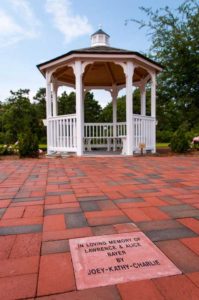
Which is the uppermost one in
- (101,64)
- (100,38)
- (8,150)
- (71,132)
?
(100,38)

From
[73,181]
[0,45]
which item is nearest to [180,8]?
[0,45]

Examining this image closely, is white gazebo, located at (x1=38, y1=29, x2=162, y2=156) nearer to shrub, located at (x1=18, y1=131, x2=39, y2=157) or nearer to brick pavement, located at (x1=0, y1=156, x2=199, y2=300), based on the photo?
shrub, located at (x1=18, y1=131, x2=39, y2=157)

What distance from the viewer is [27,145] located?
24.8 feet

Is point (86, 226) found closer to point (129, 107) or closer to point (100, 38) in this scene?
point (129, 107)

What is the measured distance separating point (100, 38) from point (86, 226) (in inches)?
354

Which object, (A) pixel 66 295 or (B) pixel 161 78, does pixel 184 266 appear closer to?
(A) pixel 66 295

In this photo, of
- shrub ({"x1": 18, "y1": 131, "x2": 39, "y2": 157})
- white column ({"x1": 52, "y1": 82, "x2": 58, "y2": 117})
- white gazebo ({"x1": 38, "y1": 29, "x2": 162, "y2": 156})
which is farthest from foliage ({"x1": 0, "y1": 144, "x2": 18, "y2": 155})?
white column ({"x1": 52, "y1": 82, "x2": 58, "y2": 117})

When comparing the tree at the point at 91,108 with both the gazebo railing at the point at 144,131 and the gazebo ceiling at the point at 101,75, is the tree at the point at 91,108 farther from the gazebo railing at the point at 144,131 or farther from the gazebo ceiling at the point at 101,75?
the gazebo railing at the point at 144,131

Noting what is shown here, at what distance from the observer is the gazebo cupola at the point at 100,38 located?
31.0 ft

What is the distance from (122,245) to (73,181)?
2200 millimetres

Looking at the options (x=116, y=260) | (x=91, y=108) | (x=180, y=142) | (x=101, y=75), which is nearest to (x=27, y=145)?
(x=101, y=75)

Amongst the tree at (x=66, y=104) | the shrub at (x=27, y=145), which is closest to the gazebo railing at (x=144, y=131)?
the shrub at (x=27, y=145)

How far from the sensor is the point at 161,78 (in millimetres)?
12734

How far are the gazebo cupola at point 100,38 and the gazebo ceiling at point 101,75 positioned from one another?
895 millimetres
